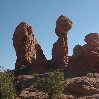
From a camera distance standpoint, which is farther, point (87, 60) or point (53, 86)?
point (87, 60)

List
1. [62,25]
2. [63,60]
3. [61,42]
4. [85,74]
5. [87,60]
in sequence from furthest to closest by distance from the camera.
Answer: [62,25] → [61,42] → [63,60] → [87,60] → [85,74]

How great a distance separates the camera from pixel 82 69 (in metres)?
78.9

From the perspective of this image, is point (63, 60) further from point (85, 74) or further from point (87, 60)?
point (85, 74)

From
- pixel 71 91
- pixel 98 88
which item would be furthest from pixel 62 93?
pixel 98 88

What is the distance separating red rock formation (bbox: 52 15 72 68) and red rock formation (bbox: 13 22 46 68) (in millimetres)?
5280

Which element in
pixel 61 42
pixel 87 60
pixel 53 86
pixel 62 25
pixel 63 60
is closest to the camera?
pixel 53 86

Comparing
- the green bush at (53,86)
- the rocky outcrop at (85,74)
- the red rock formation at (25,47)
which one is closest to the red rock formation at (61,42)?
the red rock formation at (25,47)

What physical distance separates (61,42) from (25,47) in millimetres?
12120

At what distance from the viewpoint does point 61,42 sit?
10262 centimetres

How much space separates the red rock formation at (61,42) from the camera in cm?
10038

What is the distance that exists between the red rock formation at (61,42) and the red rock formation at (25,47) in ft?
17.3

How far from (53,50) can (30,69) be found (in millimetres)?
10581

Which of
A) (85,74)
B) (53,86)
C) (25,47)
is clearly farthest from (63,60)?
(53,86)

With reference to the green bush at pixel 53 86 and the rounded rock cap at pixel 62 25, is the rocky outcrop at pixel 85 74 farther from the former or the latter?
the rounded rock cap at pixel 62 25
